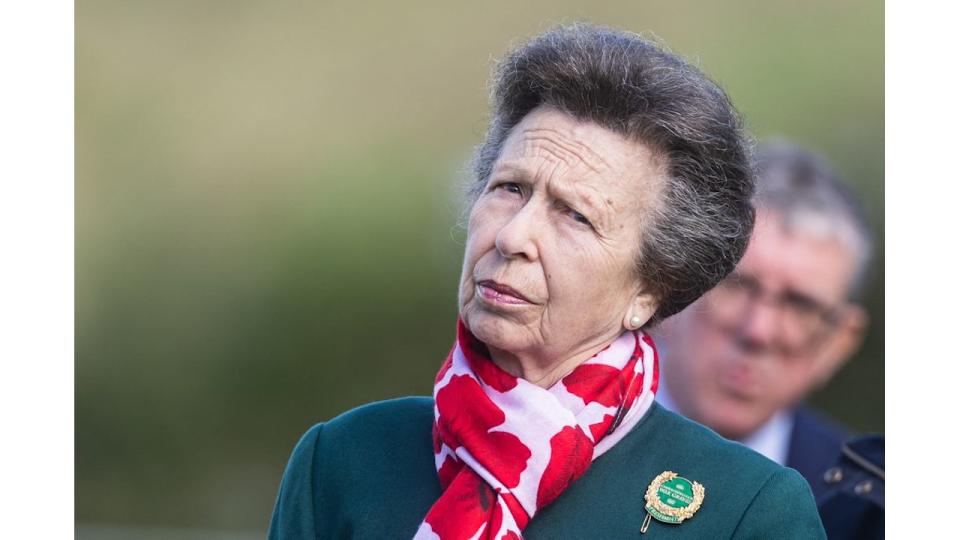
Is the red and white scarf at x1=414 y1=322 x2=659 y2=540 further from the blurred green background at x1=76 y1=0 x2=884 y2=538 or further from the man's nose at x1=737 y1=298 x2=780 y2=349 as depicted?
the blurred green background at x1=76 y1=0 x2=884 y2=538

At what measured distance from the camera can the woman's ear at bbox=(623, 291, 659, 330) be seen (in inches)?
91.1

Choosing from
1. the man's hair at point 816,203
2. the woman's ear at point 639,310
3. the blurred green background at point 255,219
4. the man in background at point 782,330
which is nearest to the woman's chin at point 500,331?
the woman's ear at point 639,310

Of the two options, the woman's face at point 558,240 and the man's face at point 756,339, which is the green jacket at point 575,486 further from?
the man's face at point 756,339

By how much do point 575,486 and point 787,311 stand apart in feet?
7.21

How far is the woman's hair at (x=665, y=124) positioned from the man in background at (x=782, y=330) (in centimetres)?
165

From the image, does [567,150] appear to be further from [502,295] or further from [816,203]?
[816,203]

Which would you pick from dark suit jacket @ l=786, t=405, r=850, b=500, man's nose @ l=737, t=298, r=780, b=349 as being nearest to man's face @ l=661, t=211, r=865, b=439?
man's nose @ l=737, t=298, r=780, b=349

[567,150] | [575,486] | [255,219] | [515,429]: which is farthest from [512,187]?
[255,219]

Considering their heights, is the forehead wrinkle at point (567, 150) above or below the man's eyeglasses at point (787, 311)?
above

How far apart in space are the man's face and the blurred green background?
6.43 feet

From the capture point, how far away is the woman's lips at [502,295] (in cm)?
217

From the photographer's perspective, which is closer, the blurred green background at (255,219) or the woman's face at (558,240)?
the woman's face at (558,240)
